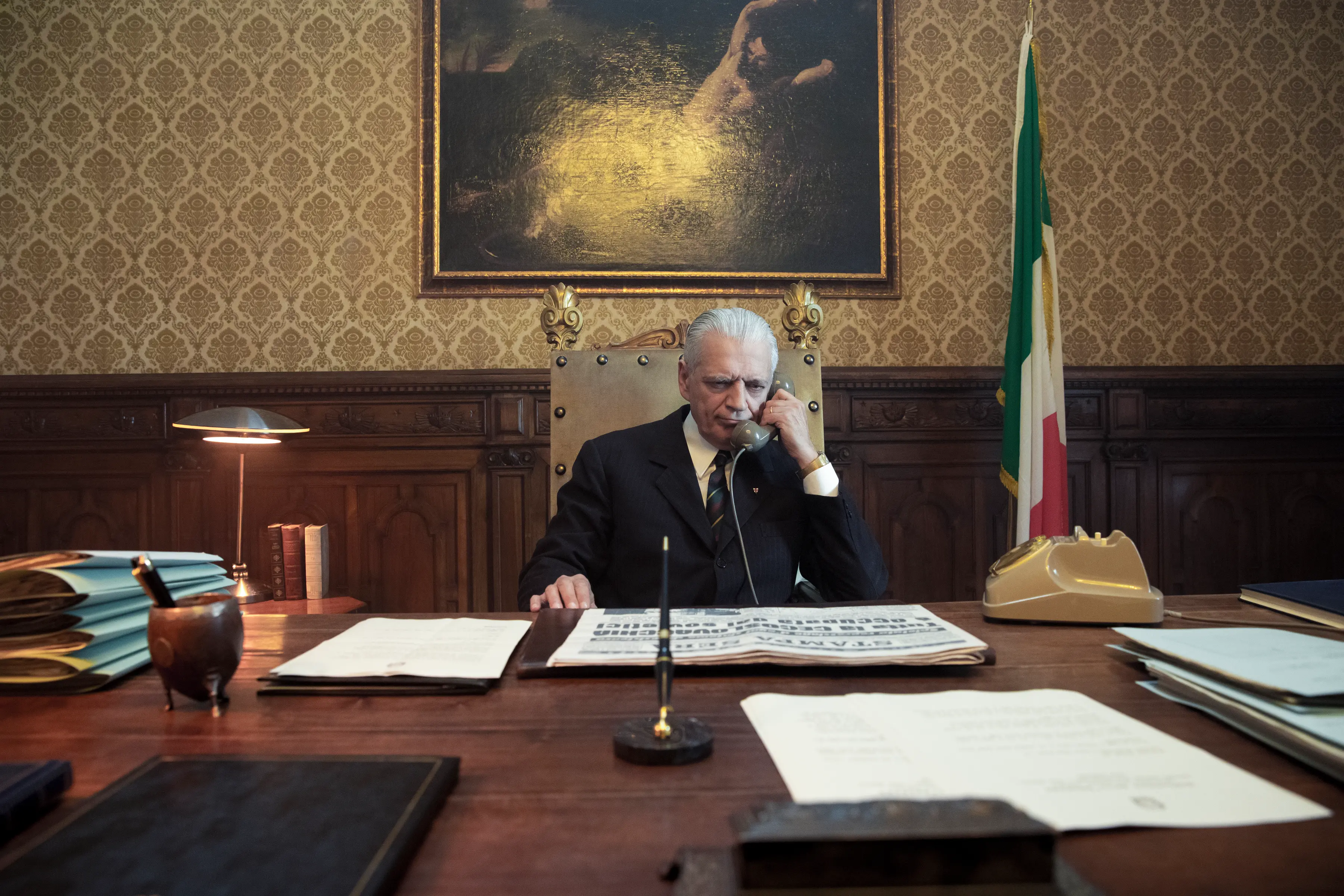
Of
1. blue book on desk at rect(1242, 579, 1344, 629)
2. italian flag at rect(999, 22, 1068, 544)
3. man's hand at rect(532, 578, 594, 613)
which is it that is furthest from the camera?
italian flag at rect(999, 22, 1068, 544)

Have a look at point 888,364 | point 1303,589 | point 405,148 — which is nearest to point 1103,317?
point 888,364

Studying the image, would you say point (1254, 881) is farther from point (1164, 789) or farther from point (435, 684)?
point (435, 684)

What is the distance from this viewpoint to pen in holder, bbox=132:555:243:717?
0.73m

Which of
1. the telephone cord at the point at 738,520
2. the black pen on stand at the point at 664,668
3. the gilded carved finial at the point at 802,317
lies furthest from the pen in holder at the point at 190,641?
the gilded carved finial at the point at 802,317

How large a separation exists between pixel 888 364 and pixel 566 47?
1.89 meters

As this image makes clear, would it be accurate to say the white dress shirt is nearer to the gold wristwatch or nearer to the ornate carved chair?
the gold wristwatch

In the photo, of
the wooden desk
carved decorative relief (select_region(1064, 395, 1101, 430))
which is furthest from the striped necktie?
carved decorative relief (select_region(1064, 395, 1101, 430))

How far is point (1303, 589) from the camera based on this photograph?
116 centimetres

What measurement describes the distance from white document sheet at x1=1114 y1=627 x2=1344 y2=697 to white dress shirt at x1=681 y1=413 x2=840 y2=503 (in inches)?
35.3

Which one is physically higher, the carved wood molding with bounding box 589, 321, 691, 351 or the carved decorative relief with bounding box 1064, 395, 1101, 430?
the carved wood molding with bounding box 589, 321, 691, 351

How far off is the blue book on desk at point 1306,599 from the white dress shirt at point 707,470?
2.62ft

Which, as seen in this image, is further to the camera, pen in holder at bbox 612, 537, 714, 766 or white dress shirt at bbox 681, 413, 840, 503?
white dress shirt at bbox 681, 413, 840, 503

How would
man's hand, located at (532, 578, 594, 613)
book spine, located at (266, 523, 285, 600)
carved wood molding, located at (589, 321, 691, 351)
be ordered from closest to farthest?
man's hand, located at (532, 578, 594, 613), carved wood molding, located at (589, 321, 691, 351), book spine, located at (266, 523, 285, 600)

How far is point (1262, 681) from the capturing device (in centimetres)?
66
